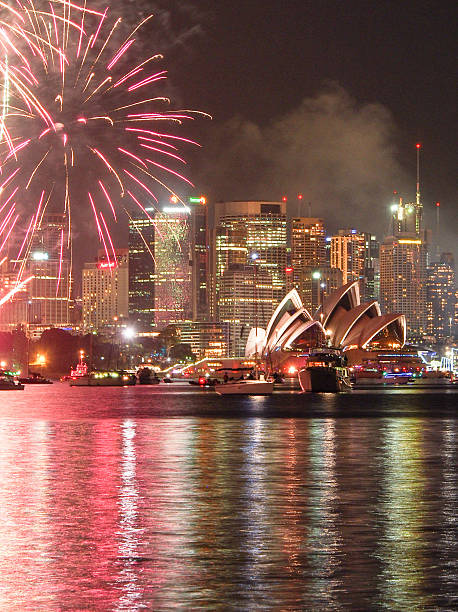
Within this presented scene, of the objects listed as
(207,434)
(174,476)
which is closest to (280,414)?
(207,434)

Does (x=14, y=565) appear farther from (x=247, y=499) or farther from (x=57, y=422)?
(x=57, y=422)

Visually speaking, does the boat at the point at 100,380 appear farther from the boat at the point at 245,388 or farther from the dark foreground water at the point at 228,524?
the dark foreground water at the point at 228,524

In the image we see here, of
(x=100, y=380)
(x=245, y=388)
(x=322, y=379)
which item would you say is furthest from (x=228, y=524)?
(x=100, y=380)

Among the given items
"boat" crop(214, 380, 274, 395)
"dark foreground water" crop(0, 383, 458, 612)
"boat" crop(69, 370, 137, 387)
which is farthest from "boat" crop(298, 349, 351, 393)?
"dark foreground water" crop(0, 383, 458, 612)

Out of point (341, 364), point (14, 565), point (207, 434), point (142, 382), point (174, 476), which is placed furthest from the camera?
point (142, 382)

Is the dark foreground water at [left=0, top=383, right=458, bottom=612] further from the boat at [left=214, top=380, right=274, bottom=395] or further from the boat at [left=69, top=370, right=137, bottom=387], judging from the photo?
the boat at [left=69, top=370, right=137, bottom=387]
